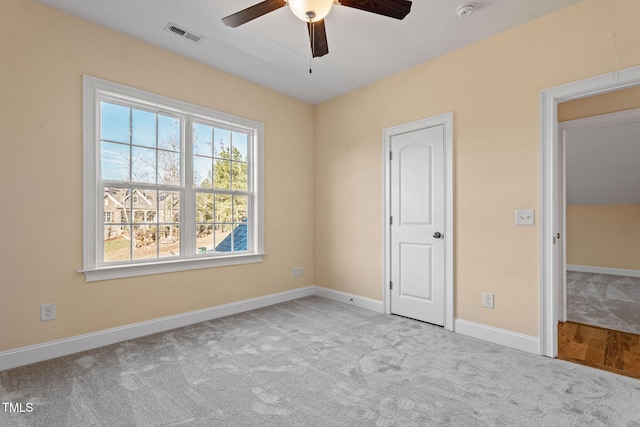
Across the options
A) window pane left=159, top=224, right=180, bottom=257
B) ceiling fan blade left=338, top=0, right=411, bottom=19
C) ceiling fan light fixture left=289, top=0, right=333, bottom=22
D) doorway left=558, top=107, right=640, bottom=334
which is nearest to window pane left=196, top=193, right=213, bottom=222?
window pane left=159, top=224, right=180, bottom=257

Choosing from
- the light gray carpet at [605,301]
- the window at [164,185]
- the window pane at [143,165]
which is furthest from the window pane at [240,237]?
the light gray carpet at [605,301]

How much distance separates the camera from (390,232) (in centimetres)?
374

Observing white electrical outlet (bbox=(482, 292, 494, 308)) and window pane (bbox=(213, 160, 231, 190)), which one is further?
window pane (bbox=(213, 160, 231, 190))

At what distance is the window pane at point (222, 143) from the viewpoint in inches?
145

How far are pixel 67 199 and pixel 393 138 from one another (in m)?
3.27

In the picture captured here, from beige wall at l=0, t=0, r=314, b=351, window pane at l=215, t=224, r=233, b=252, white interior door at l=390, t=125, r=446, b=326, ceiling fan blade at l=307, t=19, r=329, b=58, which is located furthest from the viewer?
window pane at l=215, t=224, r=233, b=252

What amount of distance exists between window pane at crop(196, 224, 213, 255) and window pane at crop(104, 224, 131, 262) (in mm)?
681

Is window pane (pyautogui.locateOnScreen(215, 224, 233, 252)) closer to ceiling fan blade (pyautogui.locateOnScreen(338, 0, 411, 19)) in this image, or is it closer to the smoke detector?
ceiling fan blade (pyautogui.locateOnScreen(338, 0, 411, 19))

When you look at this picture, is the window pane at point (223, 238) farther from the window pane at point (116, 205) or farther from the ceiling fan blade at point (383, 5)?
the ceiling fan blade at point (383, 5)

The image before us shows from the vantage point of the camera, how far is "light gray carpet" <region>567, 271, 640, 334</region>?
3.40 metres

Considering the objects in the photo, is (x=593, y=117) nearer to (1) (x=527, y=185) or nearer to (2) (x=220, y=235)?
(1) (x=527, y=185)

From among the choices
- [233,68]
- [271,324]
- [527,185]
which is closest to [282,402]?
[271,324]

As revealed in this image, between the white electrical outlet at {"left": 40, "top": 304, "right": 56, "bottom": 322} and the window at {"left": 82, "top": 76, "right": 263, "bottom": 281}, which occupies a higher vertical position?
the window at {"left": 82, "top": 76, "right": 263, "bottom": 281}

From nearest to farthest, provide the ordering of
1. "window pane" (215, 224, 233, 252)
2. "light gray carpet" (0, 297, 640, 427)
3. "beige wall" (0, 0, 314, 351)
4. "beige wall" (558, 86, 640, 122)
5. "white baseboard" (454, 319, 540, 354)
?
"light gray carpet" (0, 297, 640, 427), "beige wall" (0, 0, 314, 351), "white baseboard" (454, 319, 540, 354), "beige wall" (558, 86, 640, 122), "window pane" (215, 224, 233, 252)
